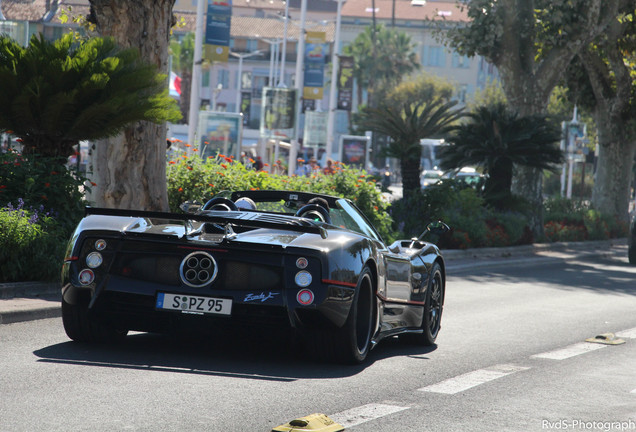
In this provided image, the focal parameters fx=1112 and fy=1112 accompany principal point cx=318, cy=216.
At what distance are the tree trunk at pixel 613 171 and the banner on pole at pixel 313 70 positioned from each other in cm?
1191

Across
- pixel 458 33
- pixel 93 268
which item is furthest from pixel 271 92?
pixel 93 268

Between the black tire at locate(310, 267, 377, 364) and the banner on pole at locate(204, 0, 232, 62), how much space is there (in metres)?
23.4

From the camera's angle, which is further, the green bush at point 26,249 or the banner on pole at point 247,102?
the banner on pole at point 247,102

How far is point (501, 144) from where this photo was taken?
90.0ft

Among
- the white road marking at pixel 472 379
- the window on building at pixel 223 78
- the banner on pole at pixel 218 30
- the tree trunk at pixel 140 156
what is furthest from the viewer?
the window on building at pixel 223 78

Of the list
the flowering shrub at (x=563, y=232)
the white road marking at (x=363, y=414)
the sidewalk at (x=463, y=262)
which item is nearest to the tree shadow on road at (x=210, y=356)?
the white road marking at (x=363, y=414)

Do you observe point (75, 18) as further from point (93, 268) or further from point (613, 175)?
point (613, 175)

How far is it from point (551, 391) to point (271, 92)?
29.5 meters

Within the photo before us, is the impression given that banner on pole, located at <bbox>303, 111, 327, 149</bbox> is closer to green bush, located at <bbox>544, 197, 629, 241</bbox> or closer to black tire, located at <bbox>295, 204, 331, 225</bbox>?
green bush, located at <bbox>544, 197, 629, 241</bbox>

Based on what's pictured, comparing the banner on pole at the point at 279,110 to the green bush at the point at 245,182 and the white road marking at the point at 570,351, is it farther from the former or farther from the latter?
the white road marking at the point at 570,351

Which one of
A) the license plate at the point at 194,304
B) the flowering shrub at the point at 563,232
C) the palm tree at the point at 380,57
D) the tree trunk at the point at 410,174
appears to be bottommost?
the flowering shrub at the point at 563,232

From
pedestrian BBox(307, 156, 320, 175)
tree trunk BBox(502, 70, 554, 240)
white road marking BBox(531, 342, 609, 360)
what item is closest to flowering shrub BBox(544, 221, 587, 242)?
tree trunk BBox(502, 70, 554, 240)

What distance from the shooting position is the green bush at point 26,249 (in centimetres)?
1079

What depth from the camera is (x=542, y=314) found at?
13.3 m
